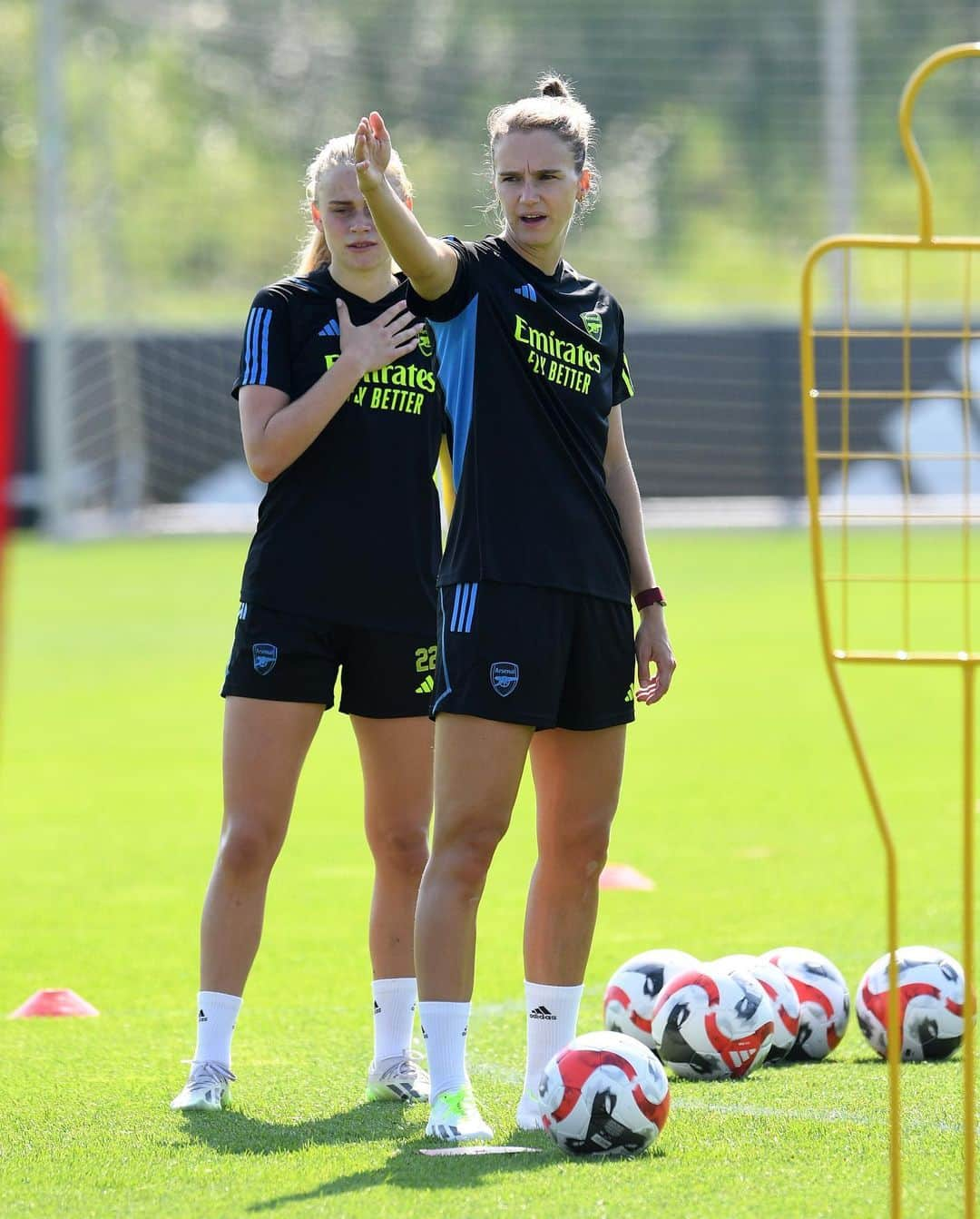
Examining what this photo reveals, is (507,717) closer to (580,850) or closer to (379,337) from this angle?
(580,850)

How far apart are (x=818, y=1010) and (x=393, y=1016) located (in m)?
1.07

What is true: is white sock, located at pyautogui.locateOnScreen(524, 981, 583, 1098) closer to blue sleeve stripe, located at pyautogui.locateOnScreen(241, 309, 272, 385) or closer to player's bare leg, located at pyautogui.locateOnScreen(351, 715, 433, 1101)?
player's bare leg, located at pyautogui.locateOnScreen(351, 715, 433, 1101)

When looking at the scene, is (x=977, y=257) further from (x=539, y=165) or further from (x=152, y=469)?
(x=539, y=165)

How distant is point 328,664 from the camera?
443 centimetres

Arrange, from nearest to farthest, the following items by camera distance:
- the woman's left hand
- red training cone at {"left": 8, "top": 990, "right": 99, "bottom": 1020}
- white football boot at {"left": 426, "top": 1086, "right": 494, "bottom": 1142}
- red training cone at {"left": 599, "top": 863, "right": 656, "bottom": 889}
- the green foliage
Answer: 1. white football boot at {"left": 426, "top": 1086, "right": 494, "bottom": 1142}
2. the woman's left hand
3. red training cone at {"left": 8, "top": 990, "right": 99, "bottom": 1020}
4. red training cone at {"left": 599, "top": 863, "right": 656, "bottom": 889}
5. the green foliage

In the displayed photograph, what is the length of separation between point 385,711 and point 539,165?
1.37 metres

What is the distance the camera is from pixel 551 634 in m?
3.89

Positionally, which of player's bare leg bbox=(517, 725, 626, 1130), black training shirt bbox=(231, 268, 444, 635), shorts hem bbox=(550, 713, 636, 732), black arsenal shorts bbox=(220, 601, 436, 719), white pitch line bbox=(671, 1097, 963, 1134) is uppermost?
black training shirt bbox=(231, 268, 444, 635)

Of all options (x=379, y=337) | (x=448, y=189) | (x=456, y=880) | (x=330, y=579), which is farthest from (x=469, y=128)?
(x=456, y=880)

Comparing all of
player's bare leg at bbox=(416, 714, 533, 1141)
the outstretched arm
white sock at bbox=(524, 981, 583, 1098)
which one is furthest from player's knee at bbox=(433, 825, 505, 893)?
the outstretched arm

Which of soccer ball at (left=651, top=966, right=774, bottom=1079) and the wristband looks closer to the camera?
the wristband

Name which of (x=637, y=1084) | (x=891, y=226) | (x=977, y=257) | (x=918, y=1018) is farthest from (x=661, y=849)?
(x=891, y=226)

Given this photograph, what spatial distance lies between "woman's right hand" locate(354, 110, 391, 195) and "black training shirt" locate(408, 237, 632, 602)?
0.28 metres

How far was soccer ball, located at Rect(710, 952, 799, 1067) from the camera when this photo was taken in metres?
4.56
